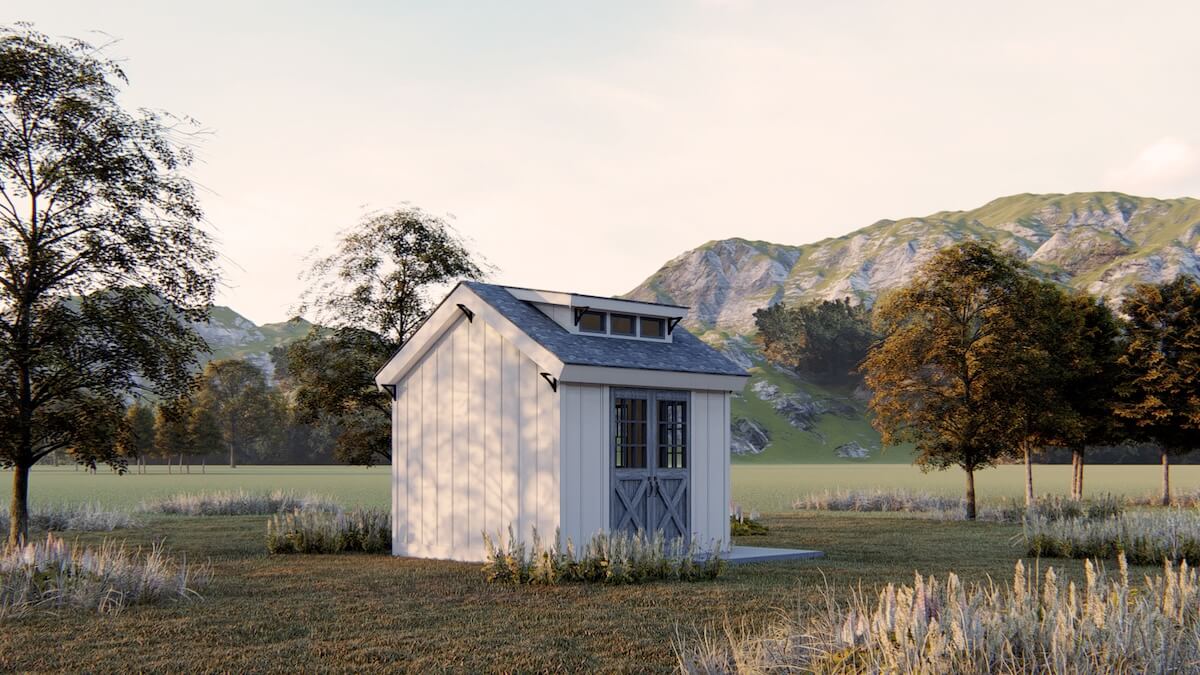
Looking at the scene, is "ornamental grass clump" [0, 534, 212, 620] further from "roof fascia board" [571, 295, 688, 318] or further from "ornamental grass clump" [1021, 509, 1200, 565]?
"ornamental grass clump" [1021, 509, 1200, 565]

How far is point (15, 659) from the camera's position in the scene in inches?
376

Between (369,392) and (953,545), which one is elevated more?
(369,392)

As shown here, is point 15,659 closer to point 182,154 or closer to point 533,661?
point 533,661

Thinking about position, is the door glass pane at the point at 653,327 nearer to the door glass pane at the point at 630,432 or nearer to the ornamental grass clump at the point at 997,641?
the door glass pane at the point at 630,432

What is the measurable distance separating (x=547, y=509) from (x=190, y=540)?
986cm

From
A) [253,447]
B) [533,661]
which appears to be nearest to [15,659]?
[533,661]

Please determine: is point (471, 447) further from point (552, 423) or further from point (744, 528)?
point (744, 528)

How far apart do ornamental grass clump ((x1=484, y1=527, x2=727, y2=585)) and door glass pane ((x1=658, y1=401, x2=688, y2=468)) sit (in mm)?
2821

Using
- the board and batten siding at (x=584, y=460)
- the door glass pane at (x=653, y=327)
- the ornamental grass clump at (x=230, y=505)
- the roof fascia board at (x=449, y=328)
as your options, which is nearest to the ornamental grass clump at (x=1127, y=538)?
the door glass pane at (x=653, y=327)

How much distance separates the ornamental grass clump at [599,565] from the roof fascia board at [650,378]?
241cm

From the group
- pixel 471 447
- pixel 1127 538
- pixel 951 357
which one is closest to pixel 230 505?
pixel 471 447

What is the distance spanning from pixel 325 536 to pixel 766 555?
25.4ft

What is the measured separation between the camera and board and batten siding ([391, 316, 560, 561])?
16.7m

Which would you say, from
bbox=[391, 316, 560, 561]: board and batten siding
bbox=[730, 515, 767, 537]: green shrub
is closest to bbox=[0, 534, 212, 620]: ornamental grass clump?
bbox=[391, 316, 560, 561]: board and batten siding
